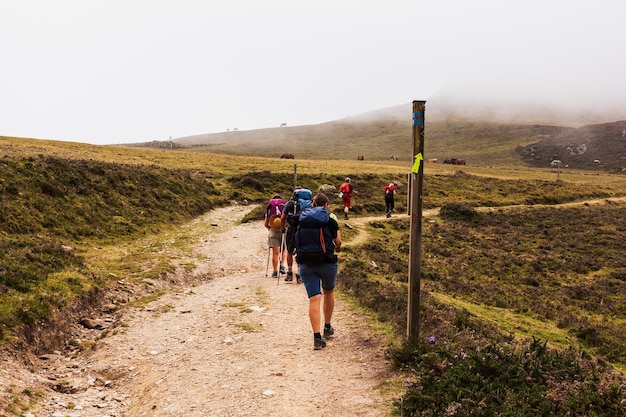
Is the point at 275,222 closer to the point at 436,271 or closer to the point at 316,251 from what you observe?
the point at 316,251

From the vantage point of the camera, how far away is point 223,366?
862cm

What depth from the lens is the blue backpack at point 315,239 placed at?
29.0 ft

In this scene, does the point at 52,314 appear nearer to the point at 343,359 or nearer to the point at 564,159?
the point at 343,359

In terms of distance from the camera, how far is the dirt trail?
23.5 feet

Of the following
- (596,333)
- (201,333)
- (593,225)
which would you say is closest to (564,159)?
(593,225)

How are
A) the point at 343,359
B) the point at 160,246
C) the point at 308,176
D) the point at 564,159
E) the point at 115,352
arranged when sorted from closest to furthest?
1. the point at 343,359
2. the point at 115,352
3. the point at 160,246
4. the point at 308,176
5. the point at 564,159

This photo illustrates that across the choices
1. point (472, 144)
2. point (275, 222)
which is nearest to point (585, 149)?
point (472, 144)

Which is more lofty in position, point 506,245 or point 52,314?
point 52,314

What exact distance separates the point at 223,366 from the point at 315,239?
9.71 feet

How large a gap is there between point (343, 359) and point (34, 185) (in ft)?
61.6

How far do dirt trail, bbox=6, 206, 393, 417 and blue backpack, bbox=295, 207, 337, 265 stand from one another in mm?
1880

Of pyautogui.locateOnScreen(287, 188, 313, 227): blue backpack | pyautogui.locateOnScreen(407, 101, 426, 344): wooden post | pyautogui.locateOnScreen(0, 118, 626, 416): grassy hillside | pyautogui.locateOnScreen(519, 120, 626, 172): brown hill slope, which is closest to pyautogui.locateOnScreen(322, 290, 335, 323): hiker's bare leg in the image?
pyautogui.locateOnScreen(0, 118, 626, 416): grassy hillside

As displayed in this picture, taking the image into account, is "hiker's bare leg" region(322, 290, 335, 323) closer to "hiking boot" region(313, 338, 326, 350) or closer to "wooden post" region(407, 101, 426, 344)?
"hiking boot" region(313, 338, 326, 350)

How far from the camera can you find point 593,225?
129ft
